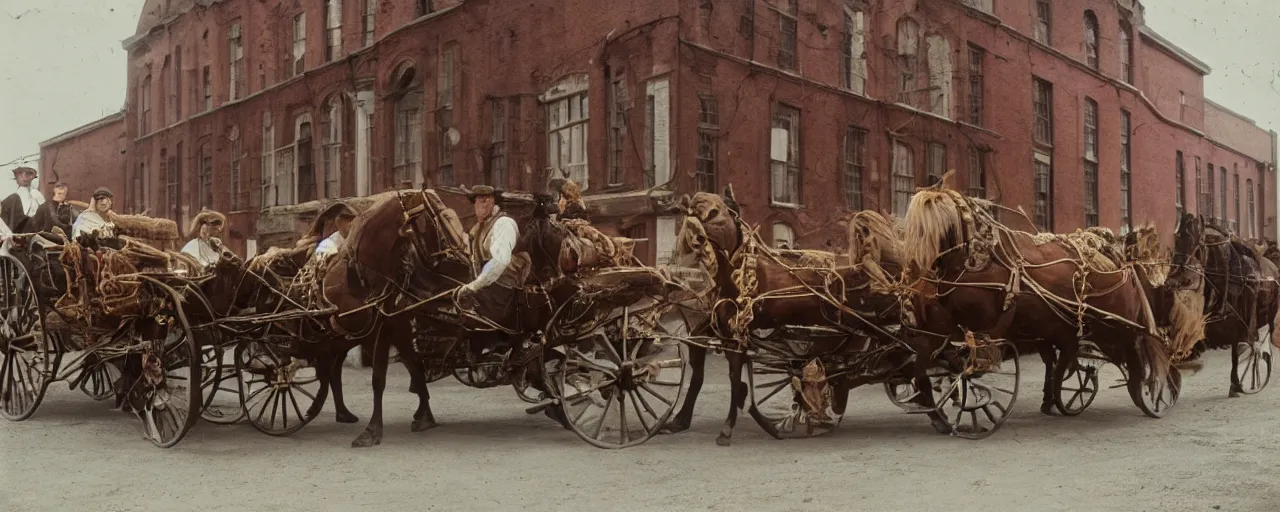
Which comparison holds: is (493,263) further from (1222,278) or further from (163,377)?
(1222,278)

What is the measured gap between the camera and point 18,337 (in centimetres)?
680

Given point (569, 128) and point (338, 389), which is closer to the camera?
point (338, 389)

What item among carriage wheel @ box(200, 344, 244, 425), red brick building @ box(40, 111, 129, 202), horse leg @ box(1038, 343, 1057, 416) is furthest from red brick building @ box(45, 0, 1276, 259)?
carriage wheel @ box(200, 344, 244, 425)

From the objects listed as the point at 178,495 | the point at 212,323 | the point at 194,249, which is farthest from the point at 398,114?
the point at 178,495

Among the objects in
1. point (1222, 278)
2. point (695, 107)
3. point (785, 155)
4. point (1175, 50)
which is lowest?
point (1222, 278)

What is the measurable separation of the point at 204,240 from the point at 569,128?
3.39m

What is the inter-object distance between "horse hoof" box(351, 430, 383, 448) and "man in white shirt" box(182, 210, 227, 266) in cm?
256

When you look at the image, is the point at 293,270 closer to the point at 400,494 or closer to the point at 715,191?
the point at 400,494

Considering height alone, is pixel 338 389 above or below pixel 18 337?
below

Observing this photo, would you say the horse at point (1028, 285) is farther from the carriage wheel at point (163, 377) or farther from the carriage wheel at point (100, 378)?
the carriage wheel at point (100, 378)

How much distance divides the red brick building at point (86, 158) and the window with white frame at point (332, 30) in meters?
2.09

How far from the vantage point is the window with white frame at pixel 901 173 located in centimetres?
950

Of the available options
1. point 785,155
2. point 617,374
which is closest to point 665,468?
point 617,374

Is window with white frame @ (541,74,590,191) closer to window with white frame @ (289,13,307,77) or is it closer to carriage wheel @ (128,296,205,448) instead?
window with white frame @ (289,13,307,77)
